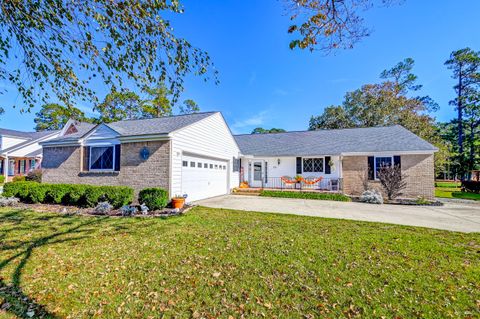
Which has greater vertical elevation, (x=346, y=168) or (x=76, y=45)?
(x=76, y=45)

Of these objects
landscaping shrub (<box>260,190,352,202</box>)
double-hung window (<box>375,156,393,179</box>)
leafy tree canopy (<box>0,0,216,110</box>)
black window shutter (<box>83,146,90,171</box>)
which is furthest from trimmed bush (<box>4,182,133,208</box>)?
double-hung window (<box>375,156,393,179</box>)

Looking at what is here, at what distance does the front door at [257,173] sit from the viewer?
57.2 ft

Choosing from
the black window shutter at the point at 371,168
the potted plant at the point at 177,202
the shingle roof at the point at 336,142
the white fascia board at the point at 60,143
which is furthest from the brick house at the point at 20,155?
the black window shutter at the point at 371,168

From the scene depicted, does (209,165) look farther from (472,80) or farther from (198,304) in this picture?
(472,80)

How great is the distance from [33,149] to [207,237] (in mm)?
28589

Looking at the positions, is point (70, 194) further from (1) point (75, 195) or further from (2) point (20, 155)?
(2) point (20, 155)

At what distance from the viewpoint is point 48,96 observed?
5.62m

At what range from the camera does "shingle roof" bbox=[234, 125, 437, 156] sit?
14.3 metres

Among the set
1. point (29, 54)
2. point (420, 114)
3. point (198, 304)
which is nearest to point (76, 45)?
point (29, 54)

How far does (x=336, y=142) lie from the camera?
54.9ft

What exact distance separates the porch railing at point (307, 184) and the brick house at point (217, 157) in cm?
7

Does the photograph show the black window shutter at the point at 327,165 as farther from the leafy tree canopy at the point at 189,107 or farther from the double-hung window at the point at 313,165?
the leafy tree canopy at the point at 189,107

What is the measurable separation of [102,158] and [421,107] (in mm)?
33600

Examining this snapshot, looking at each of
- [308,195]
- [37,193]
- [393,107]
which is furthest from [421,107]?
A: [37,193]
